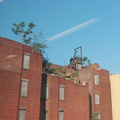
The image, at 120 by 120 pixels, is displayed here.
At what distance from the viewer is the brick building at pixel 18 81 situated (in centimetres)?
1944

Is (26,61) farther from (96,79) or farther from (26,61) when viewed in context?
(96,79)

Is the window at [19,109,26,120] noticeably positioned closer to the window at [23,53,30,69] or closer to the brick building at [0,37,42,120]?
the brick building at [0,37,42,120]

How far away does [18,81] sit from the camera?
20.8 m

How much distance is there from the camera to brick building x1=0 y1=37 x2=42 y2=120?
19.4m

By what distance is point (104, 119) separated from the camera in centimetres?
3319

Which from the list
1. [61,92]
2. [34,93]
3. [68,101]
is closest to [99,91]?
[68,101]

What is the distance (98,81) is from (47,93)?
1255 centimetres

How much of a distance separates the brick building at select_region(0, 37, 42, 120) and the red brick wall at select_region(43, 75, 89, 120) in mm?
3032

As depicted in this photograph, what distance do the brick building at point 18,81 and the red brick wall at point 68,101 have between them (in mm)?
3032

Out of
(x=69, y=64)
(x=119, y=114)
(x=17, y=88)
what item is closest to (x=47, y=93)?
(x=17, y=88)

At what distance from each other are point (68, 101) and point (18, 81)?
967 centimetres

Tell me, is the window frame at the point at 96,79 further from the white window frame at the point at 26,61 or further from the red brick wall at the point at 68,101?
the white window frame at the point at 26,61

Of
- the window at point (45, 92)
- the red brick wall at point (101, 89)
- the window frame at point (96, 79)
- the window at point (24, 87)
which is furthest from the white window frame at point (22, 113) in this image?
the window frame at point (96, 79)

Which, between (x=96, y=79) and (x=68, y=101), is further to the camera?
(x=96, y=79)
